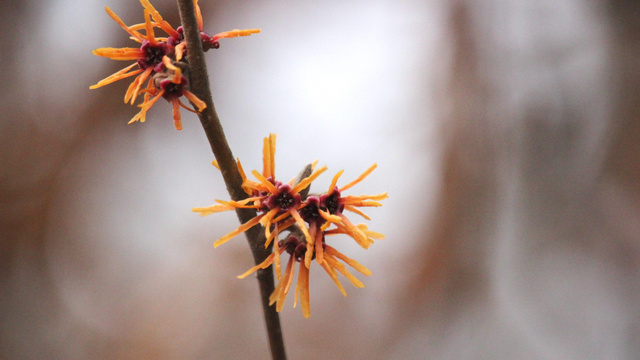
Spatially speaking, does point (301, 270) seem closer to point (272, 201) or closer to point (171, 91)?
point (272, 201)

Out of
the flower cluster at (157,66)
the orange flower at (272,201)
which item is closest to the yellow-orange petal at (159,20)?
the flower cluster at (157,66)

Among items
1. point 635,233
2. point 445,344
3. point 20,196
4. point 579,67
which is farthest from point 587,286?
point 20,196

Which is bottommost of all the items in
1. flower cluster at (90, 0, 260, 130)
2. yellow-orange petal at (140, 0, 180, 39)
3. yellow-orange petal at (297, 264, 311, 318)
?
yellow-orange petal at (297, 264, 311, 318)

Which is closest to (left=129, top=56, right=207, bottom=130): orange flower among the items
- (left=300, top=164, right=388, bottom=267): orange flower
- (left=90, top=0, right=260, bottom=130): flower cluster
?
(left=90, top=0, right=260, bottom=130): flower cluster

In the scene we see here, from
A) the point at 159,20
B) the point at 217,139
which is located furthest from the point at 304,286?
the point at 159,20

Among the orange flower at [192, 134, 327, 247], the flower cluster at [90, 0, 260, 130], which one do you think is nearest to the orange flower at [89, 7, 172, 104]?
the flower cluster at [90, 0, 260, 130]

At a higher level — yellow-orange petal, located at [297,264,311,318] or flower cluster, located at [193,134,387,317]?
flower cluster, located at [193,134,387,317]

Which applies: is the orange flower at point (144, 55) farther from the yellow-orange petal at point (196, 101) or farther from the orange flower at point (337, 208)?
the orange flower at point (337, 208)

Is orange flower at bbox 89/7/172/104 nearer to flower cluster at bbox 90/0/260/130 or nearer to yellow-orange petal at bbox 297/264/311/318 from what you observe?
flower cluster at bbox 90/0/260/130
